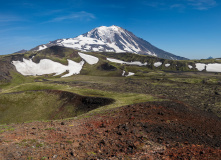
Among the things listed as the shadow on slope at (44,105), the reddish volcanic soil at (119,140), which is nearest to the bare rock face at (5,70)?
the shadow on slope at (44,105)

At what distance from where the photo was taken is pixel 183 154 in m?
14.8

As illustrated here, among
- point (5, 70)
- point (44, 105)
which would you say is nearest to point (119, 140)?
point (44, 105)

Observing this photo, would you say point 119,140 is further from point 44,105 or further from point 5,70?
point 5,70

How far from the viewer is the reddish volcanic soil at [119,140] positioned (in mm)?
14625

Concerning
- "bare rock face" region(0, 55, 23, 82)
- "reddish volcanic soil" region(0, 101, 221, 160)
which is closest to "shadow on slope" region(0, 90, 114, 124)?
"reddish volcanic soil" region(0, 101, 221, 160)

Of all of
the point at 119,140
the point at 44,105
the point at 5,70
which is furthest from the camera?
the point at 5,70

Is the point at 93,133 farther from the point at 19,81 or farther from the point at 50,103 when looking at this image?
the point at 19,81

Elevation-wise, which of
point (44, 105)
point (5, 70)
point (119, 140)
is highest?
point (5, 70)

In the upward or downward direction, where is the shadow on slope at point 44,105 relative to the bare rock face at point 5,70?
downward

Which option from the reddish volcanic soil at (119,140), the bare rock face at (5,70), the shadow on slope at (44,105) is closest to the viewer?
the reddish volcanic soil at (119,140)

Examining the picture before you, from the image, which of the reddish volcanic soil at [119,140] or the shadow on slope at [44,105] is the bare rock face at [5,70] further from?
the reddish volcanic soil at [119,140]

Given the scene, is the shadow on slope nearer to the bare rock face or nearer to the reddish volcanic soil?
the reddish volcanic soil

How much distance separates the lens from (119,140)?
699 inches

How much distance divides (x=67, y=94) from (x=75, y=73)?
5403 inches
